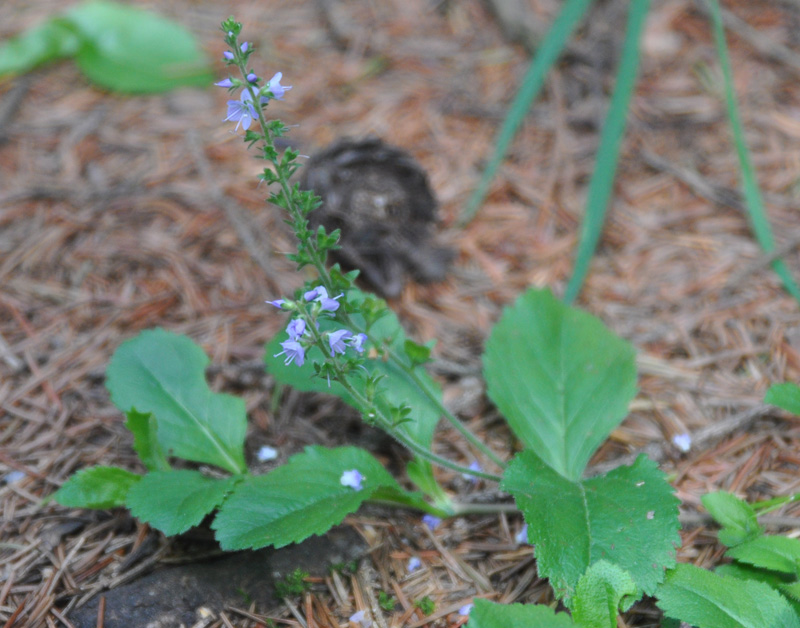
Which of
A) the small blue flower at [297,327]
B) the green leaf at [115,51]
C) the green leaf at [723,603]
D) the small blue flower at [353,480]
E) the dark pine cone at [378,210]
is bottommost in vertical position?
the green leaf at [723,603]

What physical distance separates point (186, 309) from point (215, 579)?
1.32m

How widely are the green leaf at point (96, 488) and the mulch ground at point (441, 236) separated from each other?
0.16 metres

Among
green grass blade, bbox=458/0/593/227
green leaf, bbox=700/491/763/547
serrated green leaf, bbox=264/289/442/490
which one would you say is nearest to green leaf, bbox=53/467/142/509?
serrated green leaf, bbox=264/289/442/490

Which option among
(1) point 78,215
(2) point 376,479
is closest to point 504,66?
(1) point 78,215

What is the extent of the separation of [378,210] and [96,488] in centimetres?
166

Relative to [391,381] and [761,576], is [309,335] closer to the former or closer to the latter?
[391,381]

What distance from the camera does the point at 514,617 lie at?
173 cm

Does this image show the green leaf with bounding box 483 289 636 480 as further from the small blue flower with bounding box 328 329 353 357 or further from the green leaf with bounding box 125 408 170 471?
the green leaf with bounding box 125 408 170 471

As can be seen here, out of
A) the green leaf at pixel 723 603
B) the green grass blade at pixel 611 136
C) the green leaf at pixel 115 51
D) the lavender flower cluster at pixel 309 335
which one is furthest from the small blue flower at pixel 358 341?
the green leaf at pixel 115 51

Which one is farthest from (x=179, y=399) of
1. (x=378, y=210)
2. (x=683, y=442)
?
(x=683, y=442)

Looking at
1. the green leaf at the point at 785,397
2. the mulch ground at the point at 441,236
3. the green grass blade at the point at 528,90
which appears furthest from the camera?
the green grass blade at the point at 528,90

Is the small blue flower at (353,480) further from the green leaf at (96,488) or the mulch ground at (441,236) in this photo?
the green leaf at (96,488)

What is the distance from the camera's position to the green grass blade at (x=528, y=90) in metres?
3.30

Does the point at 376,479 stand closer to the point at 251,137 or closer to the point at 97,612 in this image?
the point at 97,612
